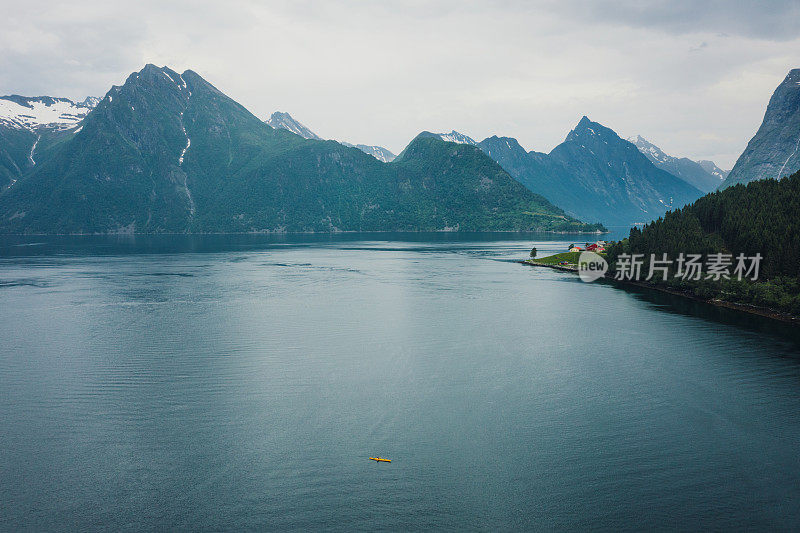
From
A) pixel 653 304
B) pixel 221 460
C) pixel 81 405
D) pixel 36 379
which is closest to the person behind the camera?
pixel 221 460

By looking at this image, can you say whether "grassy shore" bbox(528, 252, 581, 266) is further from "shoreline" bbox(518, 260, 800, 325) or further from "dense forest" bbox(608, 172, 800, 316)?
"shoreline" bbox(518, 260, 800, 325)

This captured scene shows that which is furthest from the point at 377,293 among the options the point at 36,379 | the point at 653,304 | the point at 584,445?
the point at 584,445

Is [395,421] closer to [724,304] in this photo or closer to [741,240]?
[724,304]

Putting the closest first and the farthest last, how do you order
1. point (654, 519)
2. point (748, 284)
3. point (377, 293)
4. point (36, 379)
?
point (654, 519) < point (36, 379) < point (748, 284) < point (377, 293)

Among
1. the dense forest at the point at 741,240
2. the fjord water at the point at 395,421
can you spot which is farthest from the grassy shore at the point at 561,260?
the fjord water at the point at 395,421

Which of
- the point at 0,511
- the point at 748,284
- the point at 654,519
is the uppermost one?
the point at 748,284

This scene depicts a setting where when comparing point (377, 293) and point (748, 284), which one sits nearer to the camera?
point (748, 284)

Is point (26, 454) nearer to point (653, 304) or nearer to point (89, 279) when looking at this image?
point (653, 304)
